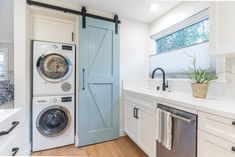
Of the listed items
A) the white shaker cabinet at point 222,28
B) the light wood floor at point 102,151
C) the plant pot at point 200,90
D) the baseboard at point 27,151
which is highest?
the white shaker cabinet at point 222,28

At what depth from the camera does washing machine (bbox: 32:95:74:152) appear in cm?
214

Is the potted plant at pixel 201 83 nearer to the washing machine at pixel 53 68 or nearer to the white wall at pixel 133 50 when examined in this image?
the white wall at pixel 133 50

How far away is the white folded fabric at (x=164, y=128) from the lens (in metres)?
1.42

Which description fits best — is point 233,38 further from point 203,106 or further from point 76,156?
point 76,156

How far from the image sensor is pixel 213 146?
1036 millimetres

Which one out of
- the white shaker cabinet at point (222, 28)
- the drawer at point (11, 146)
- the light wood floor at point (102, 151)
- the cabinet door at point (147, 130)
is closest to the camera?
the drawer at point (11, 146)

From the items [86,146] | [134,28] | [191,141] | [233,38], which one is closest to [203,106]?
[191,141]

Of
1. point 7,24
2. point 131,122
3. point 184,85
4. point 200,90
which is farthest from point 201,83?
point 7,24

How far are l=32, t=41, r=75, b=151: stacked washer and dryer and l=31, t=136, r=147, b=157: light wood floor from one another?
109 millimetres

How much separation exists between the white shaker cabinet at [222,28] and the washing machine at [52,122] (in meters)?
2.14

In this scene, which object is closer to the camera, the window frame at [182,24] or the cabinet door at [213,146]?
the cabinet door at [213,146]

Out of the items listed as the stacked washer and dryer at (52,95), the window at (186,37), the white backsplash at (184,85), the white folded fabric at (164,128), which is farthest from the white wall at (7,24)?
the white folded fabric at (164,128)

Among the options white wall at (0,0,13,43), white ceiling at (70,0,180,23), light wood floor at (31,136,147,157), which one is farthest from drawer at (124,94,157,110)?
white wall at (0,0,13,43)

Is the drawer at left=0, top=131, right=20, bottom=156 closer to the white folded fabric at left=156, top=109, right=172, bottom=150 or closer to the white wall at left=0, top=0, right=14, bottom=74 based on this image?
the white folded fabric at left=156, top=109, right=172, bottom=150
